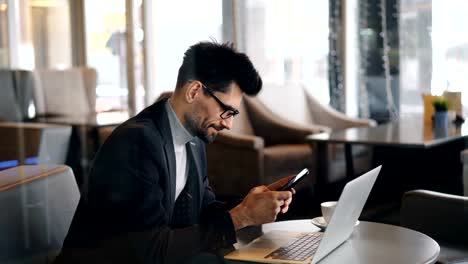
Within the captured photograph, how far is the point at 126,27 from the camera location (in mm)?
1601

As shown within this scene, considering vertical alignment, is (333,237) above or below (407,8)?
below

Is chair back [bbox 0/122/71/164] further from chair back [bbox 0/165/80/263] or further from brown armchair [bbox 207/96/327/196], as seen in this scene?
brown armchair [bbox 207/96/327/196]

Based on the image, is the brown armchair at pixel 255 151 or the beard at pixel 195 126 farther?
the brown armchair at pixel 255 151

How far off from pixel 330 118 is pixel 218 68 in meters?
1.86

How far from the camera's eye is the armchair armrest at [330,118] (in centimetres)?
283

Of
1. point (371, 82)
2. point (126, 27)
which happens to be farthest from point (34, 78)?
point (371, 82)

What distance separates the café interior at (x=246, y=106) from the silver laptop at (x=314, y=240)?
0.18 meters

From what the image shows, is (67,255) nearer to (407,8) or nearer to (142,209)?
(142,209)

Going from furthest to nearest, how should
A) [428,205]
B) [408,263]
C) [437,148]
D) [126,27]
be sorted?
[437,148] → [428,205] → [126,27] → [408,263]

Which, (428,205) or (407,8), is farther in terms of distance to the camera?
(407,8)

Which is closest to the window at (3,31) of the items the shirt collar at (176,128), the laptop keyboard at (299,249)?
the shirt collar at (176,128)

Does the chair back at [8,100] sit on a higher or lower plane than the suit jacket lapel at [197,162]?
higher

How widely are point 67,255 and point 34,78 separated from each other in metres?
0.41

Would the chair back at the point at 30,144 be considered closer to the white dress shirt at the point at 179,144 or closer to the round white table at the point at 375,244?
the white dress shirt at the point at 179,144
